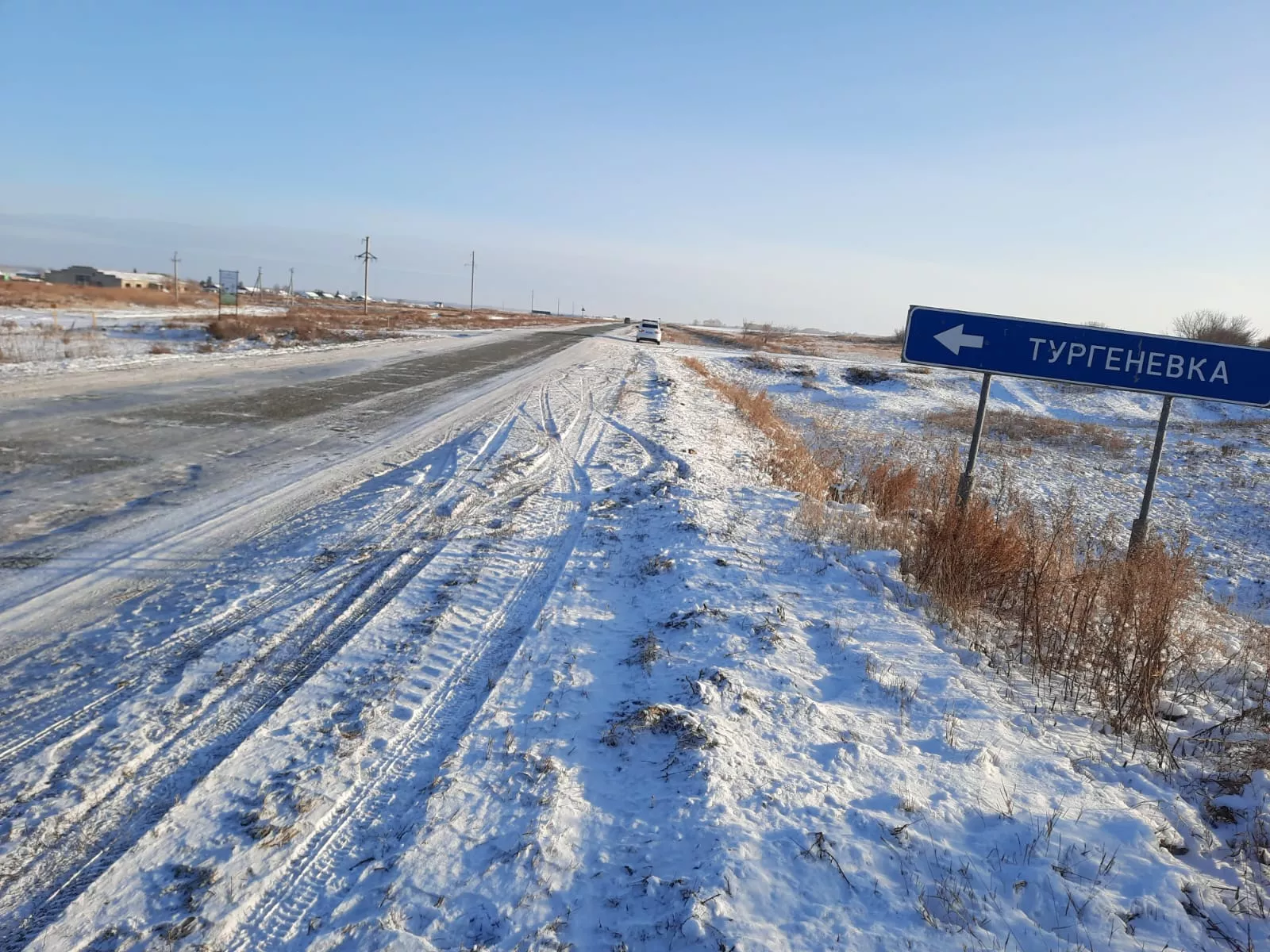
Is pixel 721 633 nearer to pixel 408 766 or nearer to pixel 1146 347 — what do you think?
pixel 408 766

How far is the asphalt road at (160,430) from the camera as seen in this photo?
611 cm

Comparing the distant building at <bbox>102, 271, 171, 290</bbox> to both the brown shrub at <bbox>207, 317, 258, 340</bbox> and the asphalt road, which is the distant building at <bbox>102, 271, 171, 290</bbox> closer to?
the brown shrub at <bbox>207, 317, 258, 340</bbox>

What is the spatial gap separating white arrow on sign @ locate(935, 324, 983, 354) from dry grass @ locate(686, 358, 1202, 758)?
153 cm

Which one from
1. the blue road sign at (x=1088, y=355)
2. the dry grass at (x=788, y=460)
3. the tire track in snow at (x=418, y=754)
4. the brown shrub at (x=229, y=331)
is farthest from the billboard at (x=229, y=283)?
the blue road sign at (x=1088, y=355)

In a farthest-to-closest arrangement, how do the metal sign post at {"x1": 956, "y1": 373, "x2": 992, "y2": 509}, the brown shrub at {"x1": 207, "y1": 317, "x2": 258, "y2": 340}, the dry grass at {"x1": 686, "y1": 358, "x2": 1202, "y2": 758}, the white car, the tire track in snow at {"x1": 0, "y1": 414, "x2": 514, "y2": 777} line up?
1. the white car
2. the brown shrub at {"x1": 207, "y1": 317, "x2": 258, "y2": 340}
3. the metal sign post at {"x1": 956, "y1": 373, "x2": 992, "y2": 509}
4. the dry grass at {"x1": 686, "y1": 358, "x2": 1202, "y2": 758}
5. the tire track in snow at {"x1": 0, "y1": 414, "x2": 514, "y2": 777}

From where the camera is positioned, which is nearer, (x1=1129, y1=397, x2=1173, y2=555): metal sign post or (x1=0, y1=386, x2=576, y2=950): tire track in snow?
(x1=0, y1=386, x2=576, y2=950): tire track in snow

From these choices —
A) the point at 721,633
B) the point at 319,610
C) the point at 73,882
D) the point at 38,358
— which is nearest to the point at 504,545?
the point at 319,610

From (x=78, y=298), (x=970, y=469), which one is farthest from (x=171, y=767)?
(x=78, y=298)

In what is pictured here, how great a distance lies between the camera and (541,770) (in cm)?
323

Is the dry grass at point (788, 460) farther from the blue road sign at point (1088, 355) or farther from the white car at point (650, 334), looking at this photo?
the white car at point (650, 334)

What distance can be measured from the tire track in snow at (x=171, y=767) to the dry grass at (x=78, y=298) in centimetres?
4954

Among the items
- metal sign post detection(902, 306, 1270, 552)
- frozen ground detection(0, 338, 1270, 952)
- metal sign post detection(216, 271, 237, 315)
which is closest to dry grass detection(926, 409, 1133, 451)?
metal sign post detection(902, 306, 1270, 552)

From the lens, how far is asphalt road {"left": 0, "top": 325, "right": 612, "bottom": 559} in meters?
6.11

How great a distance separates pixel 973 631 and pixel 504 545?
3.95 meters
